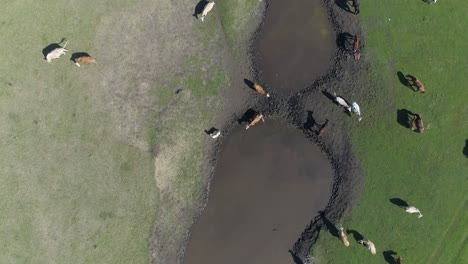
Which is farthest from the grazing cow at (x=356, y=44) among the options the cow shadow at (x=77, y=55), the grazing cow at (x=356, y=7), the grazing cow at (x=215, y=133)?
the cow shadow at (x=77, y=55)

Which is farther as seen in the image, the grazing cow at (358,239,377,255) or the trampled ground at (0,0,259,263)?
the grazing cow at (358,239,377,255)

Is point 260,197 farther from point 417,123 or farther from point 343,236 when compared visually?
point 417,123

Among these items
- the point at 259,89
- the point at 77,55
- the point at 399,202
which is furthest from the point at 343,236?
the point at 77,55

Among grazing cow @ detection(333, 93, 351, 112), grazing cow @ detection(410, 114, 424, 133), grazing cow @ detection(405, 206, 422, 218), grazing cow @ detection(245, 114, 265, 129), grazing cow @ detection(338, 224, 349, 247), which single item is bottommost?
grazing cow @ detection(338, 224, 349, 247)

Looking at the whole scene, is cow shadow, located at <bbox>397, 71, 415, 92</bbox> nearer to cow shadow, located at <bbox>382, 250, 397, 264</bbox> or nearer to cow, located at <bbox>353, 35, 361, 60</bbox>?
cow, located at <bbox>353, 35, 361, 60</bbox>

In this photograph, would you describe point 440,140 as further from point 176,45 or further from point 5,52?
point 5,52

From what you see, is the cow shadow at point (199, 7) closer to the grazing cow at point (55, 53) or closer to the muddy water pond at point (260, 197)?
the muddy water pond at point (260, 197)

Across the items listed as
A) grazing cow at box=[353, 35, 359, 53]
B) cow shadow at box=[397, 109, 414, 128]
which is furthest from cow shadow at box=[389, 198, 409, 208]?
grazing cow at box=[353, 35, 359, 53]
